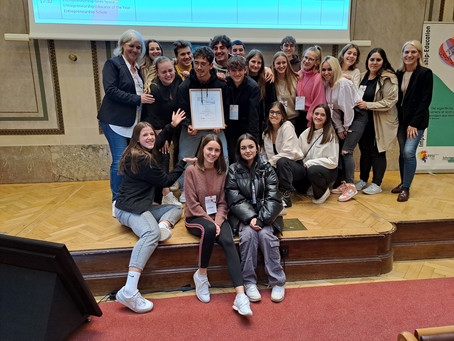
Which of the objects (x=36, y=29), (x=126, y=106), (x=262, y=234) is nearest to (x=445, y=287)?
(x=262, y=234)

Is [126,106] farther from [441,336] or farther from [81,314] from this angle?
[441,336]

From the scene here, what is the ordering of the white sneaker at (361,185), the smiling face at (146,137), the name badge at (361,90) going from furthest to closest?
the white sneaker at (361,185) < the name badge at (361,90) < the smiling face at (146,137)

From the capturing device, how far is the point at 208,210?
2227mm

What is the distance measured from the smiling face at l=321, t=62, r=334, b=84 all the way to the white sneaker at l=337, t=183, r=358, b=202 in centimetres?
100

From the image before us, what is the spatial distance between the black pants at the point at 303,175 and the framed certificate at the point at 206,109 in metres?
0.65

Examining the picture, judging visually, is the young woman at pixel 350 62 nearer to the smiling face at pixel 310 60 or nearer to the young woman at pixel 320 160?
the smiling face at pixel 310 60

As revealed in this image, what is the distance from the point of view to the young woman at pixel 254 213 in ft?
6.81

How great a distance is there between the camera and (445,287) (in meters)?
2.14

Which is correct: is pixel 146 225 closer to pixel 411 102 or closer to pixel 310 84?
pixel 310 84

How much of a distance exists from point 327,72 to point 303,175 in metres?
0.96

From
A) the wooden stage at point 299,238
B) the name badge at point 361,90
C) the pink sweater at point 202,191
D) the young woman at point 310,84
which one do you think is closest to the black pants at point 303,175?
the wooden stage at point 299,238

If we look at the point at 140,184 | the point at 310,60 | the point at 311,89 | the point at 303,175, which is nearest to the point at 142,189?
the point at 140,184

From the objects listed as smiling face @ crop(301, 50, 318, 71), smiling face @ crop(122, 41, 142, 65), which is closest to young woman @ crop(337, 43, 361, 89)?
smiling face @ crop(301, 50, 318, 71)

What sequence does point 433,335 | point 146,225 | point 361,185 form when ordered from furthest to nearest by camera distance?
1. point 361,185
2. point 146,225
3. point 433,335
